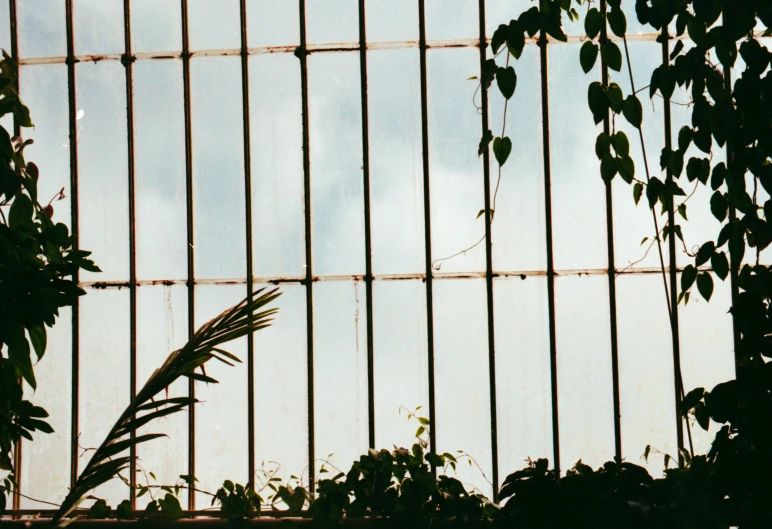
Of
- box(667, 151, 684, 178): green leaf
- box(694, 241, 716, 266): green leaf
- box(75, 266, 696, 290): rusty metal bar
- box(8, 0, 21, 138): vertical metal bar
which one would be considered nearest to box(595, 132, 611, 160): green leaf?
box(667, 151, 684, 178): green leaf

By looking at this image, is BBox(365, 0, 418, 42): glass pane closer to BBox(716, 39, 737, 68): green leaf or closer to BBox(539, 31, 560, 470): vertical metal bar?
BBox(539, 31, 560, 470): vertical metal bar

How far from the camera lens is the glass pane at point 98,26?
14.1 ft

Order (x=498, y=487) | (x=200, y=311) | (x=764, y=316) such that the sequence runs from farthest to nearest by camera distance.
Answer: (x=200, y=311), (x=498, y=487), (x=764, y=316)

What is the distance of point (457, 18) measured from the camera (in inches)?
164

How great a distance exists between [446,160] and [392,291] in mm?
826

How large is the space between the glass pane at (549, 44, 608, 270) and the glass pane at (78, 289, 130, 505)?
2.62 metres

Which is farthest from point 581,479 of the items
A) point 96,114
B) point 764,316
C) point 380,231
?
point 96,114

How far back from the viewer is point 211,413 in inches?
163

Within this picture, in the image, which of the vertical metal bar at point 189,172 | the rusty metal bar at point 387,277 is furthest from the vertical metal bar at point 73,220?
the vertical metal bar at point 189,172

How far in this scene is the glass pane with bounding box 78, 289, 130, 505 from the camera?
4.18 metres

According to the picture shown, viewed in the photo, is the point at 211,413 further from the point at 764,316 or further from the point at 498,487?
the point at 764,316

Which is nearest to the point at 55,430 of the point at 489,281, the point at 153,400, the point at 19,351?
the point at 19,351

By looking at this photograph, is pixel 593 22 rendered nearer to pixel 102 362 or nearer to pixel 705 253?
pixel 705 253

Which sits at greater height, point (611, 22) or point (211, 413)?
point (611, 22)
